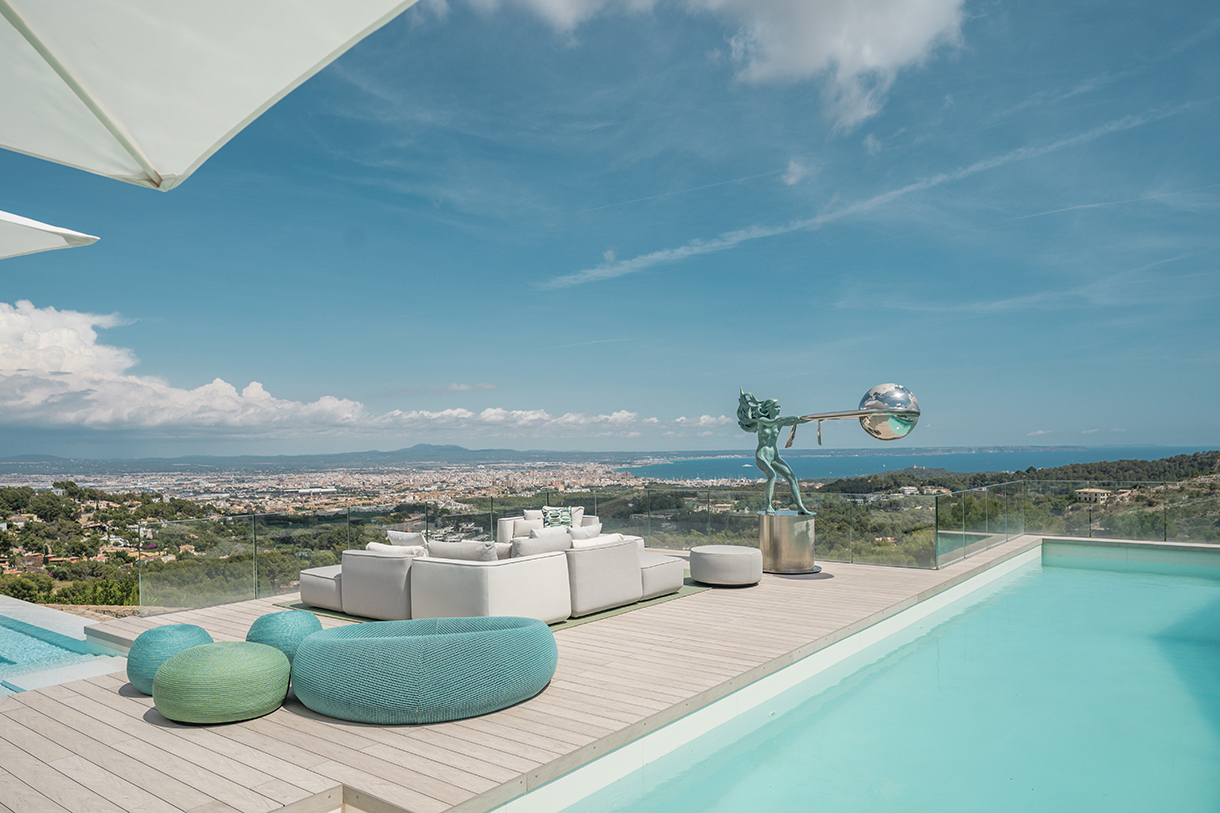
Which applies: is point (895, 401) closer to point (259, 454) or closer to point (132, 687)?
point (132, 687)

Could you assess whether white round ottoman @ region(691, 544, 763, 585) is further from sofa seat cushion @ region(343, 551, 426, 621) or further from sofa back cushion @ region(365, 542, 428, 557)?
sofa seat cushion @ region(343, 551, 426, 621)

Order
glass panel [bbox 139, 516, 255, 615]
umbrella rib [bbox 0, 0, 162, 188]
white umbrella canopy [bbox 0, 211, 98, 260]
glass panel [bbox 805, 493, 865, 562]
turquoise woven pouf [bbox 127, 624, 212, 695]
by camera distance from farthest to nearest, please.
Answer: glass panel [bbox 805, 493, 865, 562] < glass panel [bbox 139, 516, 255, 615] < turquoise woven pouf [bbox 127, 624, 212, 695] < white umbrella canopy [bbox 0, 211, 98, 260] < umbrella rib [bbox 0, 0, 162, 188]

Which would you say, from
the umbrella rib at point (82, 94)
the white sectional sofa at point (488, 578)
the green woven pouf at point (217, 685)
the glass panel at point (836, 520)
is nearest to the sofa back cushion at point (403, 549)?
the white sectional sofa at point (488, 578)

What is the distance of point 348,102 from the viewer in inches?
783

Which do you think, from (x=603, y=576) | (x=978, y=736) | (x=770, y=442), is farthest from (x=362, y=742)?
(x=770, y=442)

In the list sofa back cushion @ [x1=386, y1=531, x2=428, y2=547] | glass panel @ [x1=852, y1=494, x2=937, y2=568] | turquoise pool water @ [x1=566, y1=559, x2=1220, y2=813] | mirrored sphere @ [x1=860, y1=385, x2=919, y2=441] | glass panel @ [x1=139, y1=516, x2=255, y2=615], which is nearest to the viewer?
turquoise pool water @ [x1=566, y1=559, x2=1220, y2=813]

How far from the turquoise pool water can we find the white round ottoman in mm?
1551

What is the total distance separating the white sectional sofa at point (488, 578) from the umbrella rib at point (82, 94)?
326 centimetres

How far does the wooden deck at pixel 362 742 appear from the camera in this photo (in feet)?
8.96

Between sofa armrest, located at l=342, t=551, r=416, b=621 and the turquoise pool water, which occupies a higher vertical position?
sofa armrest, located at l=342, t=551, r=416, b=621

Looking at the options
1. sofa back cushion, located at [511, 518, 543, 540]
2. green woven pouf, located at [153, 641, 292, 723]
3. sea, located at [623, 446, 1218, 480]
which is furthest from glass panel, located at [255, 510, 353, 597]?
sea, located at [623, 446, 1218, 480]

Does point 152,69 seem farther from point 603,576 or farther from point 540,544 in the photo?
point 603,576

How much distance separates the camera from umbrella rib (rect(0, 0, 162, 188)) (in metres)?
1.95

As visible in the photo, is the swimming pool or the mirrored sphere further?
the mirrored sphere
